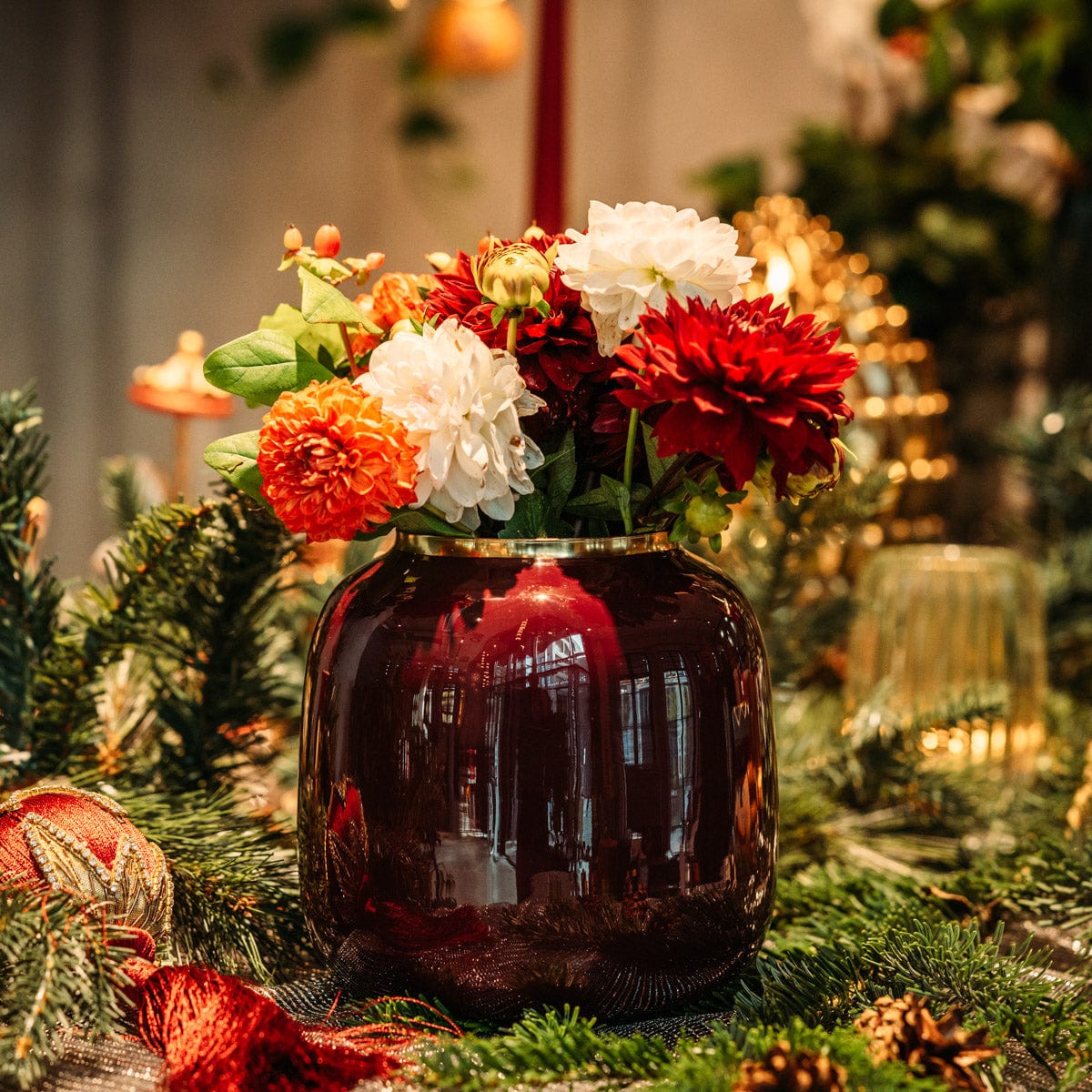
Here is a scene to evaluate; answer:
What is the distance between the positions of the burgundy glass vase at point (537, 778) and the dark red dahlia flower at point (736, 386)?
0.19ft

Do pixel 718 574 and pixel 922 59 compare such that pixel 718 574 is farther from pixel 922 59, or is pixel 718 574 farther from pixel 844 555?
pixel 922 59

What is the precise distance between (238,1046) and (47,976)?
56mm

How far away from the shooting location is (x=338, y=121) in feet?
3.89

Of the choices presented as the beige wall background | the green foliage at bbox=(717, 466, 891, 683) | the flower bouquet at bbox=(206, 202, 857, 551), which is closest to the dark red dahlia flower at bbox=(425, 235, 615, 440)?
the flower bouquet at bbox=(206, 202, 857, 551)

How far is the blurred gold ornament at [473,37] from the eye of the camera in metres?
1.12

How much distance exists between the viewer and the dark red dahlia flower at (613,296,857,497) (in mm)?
330

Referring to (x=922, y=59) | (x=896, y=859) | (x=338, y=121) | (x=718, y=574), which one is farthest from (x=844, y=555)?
(x=338, y=121)

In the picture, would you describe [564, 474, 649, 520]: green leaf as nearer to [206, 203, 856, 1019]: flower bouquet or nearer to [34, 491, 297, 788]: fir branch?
[206, 203, 856, 1019]: flower bouquet

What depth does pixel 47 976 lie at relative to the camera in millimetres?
330

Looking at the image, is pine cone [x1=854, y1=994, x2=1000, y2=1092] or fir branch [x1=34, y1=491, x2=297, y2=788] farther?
fir branch [x1=34, y1=491, x2=297, y2=788]

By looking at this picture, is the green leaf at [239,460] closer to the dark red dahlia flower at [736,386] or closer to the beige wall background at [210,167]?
the dark red dahlia flower at [736,386]

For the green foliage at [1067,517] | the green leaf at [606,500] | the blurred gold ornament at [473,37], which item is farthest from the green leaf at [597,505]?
the blurred gold ornament at [473,37]

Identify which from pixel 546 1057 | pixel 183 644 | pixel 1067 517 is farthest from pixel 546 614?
pixel 1067 517

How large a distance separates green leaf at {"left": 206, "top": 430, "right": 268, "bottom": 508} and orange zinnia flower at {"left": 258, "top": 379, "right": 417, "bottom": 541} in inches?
1.1
